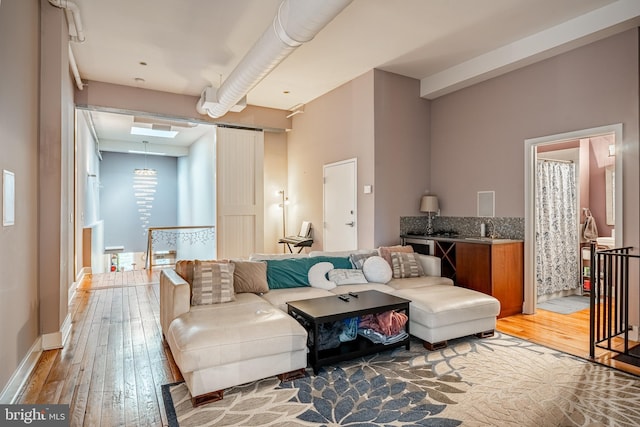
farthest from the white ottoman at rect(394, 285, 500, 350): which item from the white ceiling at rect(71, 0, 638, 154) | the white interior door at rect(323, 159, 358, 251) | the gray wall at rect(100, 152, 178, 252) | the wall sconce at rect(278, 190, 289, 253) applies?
the gray wall at rect(100, 152, 178, 252)

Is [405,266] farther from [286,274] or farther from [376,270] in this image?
[286,274]

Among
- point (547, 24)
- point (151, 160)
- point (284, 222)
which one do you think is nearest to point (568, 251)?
point (547, 24)

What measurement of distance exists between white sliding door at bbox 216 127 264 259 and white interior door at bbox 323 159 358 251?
143 cm

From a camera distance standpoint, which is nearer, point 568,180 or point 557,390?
point 557,390

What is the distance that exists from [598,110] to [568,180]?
1.92 metres

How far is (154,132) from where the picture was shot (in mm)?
8898

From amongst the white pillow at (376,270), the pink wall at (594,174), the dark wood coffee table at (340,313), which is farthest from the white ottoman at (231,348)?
the pink wall at (594,174)

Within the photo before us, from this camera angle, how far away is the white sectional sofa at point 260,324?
2.41 m

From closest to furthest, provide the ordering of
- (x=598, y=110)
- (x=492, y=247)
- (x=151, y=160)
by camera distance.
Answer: (x=598, y=110), (x=492, y=247), (x=151, y=160)

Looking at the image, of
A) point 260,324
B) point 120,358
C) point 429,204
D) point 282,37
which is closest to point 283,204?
point 429,204

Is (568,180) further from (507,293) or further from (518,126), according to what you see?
(507,293)

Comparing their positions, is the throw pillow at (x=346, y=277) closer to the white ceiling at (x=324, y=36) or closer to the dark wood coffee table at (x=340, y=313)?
the dark wood coffee table at (x=340, y=313)

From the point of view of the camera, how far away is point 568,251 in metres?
5.51

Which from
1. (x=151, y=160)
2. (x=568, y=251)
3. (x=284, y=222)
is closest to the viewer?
(x=568, y=251)
